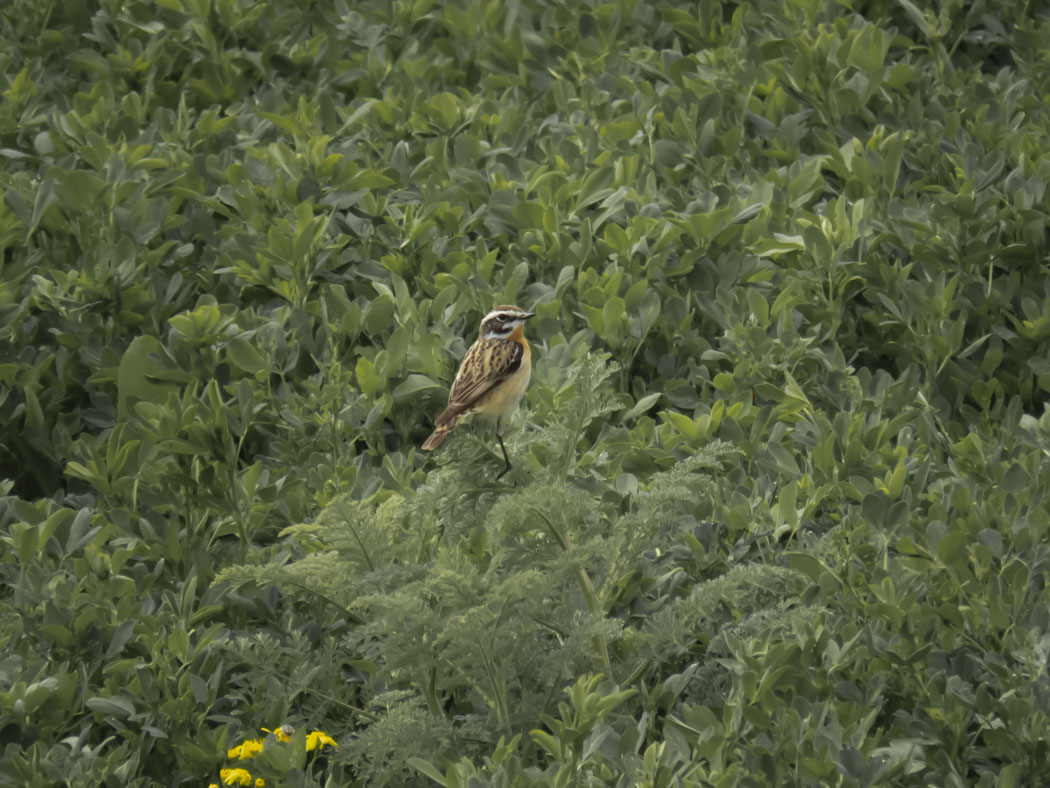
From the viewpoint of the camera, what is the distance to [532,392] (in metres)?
5.78

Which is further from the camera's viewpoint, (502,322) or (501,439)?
(502,322)

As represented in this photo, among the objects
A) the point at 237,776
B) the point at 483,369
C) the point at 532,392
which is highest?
the point at 483,369

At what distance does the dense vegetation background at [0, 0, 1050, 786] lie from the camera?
424 cm

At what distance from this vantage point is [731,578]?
4.34 meters

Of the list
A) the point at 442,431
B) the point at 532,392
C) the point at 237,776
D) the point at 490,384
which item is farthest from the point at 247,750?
the point at 532,392

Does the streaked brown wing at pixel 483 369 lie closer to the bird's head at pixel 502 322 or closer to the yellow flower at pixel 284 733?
the bird's head at pixel 502 322

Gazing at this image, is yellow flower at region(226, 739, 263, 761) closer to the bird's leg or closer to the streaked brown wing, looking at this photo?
the bird's leg

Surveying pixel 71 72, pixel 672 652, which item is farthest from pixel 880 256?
pixel 71 72

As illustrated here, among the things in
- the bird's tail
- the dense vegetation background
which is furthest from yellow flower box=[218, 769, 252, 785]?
the bird's tail

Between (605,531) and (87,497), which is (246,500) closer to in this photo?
(87,497)

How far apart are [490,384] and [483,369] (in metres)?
0.13

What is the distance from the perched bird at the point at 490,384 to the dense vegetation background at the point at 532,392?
0.21 m

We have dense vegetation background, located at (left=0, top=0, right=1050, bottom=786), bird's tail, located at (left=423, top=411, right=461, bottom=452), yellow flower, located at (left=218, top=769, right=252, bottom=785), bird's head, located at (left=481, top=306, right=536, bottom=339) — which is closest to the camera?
dense vegetation background, located at (left=0, top=0, right=1050, bottom=786)

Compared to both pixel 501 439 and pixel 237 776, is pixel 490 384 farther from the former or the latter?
pixel 237 776
